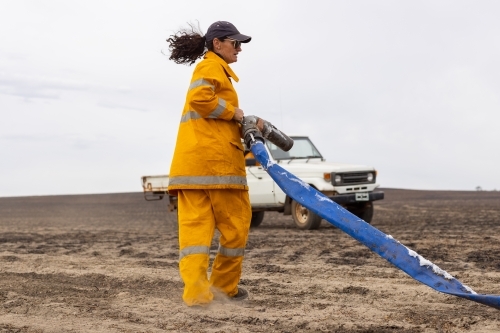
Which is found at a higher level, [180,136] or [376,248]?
[180,136]

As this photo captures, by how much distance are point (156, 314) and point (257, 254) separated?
4897mm

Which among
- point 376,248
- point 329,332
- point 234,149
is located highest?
point 234,149

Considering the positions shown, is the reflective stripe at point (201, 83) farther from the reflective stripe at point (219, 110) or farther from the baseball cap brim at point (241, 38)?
the baseball cap brim at point (241, 38)

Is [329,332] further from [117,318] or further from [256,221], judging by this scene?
[256,221]

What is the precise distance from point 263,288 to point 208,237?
1371 millimetres

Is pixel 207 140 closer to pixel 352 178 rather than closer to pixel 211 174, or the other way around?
pixel 211 174

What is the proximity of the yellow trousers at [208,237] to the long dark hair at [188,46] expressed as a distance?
117 centimetres

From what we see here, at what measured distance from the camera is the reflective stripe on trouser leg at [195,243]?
6363mm

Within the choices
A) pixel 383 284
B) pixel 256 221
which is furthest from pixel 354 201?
pixel 383 284

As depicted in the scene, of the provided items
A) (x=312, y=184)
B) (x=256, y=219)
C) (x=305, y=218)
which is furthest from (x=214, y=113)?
(x=256, y=219)

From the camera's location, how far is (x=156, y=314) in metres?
6.19

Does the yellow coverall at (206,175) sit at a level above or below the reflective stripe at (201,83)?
below

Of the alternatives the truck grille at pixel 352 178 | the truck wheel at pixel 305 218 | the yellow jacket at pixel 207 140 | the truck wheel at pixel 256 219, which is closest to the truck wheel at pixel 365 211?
the truck grille at pixel 352 178

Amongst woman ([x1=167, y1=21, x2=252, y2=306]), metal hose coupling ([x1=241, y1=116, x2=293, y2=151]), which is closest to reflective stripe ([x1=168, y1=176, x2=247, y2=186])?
woman ([x1=167, y1=21, x2=252, y2=306])
